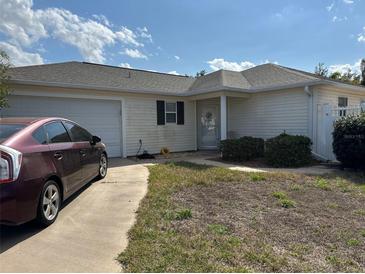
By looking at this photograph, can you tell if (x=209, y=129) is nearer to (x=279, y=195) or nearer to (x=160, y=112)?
(x=160, y=112)

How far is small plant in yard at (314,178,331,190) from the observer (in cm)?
642

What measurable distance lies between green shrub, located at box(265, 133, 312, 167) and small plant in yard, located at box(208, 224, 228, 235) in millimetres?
6219

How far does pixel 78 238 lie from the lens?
12.0 ft

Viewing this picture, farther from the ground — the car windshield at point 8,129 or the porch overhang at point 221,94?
the porch overhang at point 221,94

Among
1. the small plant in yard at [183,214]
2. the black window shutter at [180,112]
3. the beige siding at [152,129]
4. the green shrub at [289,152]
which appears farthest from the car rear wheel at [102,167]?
the black window shutter at [180,112]

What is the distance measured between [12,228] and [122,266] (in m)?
2.00

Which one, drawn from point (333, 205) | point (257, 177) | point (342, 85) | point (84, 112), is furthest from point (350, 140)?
point (84, 112)

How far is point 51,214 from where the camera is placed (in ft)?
13.5

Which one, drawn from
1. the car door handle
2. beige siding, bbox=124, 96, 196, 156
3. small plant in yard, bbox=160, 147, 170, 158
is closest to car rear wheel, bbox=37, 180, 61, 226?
the car door handle

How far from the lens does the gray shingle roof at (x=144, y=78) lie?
10352mm

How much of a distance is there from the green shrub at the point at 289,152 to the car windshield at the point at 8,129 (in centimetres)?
785

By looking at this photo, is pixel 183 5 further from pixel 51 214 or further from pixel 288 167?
pixel 51 214

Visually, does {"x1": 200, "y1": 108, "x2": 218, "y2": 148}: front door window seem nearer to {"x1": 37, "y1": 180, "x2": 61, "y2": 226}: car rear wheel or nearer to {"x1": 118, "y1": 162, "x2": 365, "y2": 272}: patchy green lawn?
Result: {"x1": 118, "y1": 162, "x2": 365, "y2": 272}: patchy green lawn

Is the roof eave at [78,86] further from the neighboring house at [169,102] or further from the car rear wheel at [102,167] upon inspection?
the car rear wheel at [102,167]
